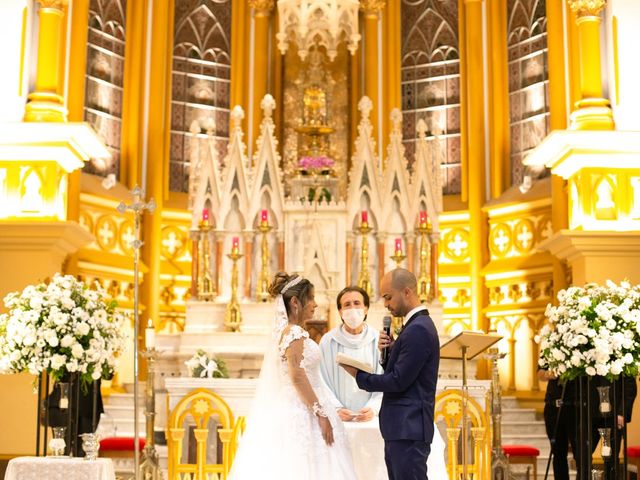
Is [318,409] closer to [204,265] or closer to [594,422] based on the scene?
[594,422]

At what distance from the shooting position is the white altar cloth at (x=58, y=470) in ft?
22.4

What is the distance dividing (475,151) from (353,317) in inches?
324

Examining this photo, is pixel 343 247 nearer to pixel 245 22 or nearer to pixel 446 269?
pixel 446 269

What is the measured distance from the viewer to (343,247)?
12.6 m

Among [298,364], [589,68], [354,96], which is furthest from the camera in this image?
[354,96]

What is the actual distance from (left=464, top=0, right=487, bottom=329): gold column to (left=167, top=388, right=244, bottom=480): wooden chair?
6492mm

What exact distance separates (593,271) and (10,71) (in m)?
6.68

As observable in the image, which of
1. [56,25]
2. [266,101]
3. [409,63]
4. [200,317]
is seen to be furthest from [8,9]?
[409,63]

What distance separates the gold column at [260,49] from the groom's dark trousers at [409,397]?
32.9 feet

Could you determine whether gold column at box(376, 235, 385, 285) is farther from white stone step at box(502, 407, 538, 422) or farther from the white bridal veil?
the white bridal veil

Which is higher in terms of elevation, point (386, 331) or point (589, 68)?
point (589, 68)

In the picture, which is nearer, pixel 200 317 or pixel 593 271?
pixel 593 271

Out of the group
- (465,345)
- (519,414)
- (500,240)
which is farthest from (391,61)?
(465,345)

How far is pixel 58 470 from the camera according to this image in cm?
682
